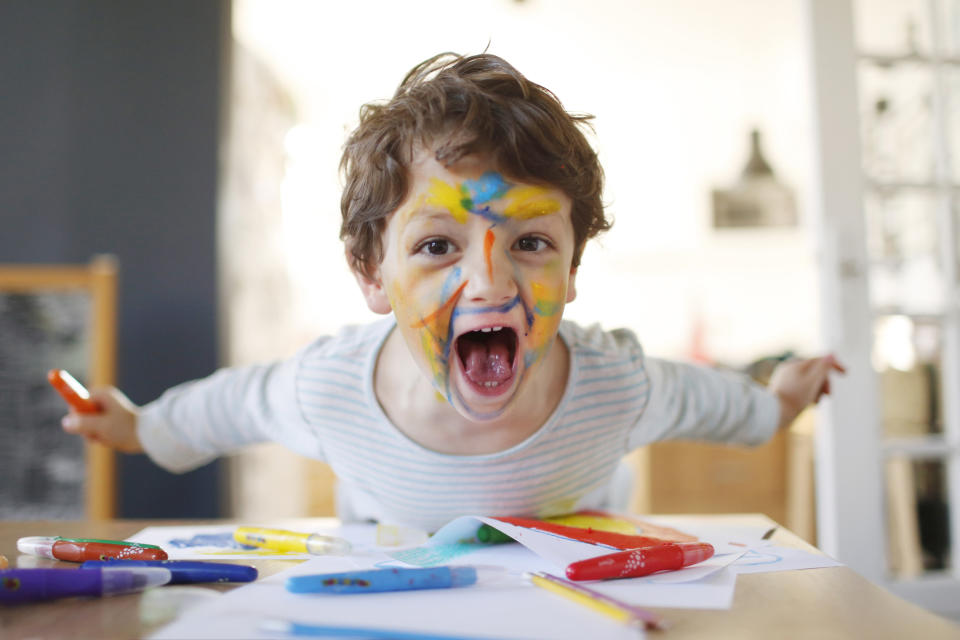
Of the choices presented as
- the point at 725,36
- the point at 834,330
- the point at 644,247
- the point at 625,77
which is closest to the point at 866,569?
the point at 834,330

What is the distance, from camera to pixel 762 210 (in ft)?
13.4

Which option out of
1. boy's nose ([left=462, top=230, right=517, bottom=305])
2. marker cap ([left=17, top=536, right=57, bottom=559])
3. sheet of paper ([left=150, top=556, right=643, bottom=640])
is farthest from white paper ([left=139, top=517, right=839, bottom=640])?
boy's nose ([left=462, top=230, right=517, bottom=305])

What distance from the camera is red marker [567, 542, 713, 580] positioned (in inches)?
21.6

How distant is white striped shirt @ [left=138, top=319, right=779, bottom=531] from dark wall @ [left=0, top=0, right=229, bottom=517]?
1.09 meters

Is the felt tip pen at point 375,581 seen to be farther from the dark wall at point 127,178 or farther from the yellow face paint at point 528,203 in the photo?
the dark wall at point 127,178

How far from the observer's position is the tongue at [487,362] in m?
0.73

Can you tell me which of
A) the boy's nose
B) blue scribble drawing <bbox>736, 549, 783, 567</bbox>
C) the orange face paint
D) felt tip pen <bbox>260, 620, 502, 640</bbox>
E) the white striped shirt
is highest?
the orange face paint

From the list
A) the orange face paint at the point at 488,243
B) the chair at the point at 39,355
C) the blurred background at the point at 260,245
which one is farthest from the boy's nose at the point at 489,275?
the chair at the point at 39,355

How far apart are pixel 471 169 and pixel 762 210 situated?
378cm

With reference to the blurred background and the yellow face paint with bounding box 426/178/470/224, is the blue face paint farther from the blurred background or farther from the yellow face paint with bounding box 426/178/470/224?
the blurred background

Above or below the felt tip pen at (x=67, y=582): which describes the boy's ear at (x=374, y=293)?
above

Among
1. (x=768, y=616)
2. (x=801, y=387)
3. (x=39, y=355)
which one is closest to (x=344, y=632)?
(x=768, y=616)

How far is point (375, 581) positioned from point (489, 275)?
293 millimetres

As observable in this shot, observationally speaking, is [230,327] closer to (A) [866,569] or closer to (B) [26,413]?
(B) [26,413]
